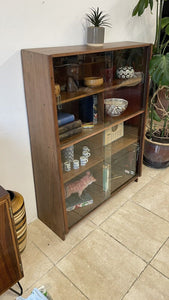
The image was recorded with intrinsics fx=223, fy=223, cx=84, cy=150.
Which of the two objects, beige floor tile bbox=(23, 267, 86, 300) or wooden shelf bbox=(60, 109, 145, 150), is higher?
wooden shelf bbox=(60, 109, 145, 150)

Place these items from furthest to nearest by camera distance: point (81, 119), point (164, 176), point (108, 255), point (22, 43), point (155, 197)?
1. point (164, 176)
2. point (155, 197)
3. point (81, 119)
4. point (108, 255)
5. point (22, 43)

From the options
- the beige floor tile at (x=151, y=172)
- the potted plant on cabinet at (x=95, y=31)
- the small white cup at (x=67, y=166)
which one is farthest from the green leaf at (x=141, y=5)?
the beige floor tile at (x=151, y=172)

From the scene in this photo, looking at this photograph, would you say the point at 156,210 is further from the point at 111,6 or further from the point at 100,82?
the point at 111,6

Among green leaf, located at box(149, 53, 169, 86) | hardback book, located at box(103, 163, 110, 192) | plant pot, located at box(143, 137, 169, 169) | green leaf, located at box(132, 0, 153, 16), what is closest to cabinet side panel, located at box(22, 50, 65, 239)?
hardback book, located at box(103, 163, 110, 192)

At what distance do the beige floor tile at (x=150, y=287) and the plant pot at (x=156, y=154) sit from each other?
46.6 inches

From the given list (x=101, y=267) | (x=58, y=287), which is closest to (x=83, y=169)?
(x=101, y=267)

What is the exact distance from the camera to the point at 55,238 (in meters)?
1.60

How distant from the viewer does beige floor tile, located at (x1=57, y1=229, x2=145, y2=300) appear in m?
1.28

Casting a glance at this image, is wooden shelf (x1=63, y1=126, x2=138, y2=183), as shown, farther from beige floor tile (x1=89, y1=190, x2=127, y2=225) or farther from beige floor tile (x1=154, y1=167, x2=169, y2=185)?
beige floor tile (x1=154, y1=167, x2=169, y2=185)

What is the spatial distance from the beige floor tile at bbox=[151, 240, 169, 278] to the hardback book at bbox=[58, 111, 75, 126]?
1047 millimetres

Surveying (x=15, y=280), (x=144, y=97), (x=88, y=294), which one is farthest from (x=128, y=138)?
(x=15, y=280)

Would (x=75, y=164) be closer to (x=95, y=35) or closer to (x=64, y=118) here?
(x=64, y=118)

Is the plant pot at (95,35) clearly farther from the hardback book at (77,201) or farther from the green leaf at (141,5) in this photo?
the hardback book at (77,201)

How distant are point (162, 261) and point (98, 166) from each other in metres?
0.79
